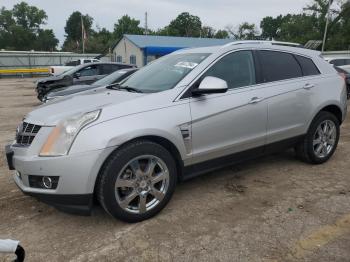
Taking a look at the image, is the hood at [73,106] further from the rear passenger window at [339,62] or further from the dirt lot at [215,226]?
the rear passenger window at [339,62]

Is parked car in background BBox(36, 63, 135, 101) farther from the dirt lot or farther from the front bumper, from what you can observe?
the front bumper

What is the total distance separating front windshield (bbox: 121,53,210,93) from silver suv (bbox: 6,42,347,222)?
18mm

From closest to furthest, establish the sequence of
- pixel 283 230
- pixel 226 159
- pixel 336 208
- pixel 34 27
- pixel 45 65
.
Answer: pixel 283 230
pixel 336 208
pixel 226 159
pixel 45 65
pixel 34 27

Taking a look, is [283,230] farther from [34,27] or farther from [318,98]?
[34,27]

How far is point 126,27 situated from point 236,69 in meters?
84.3

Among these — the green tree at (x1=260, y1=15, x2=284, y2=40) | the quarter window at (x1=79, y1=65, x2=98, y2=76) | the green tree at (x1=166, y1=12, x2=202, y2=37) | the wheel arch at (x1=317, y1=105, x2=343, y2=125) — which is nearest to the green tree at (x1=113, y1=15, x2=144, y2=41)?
the green tree at (x1=166, y1=12, x2=202, y2=37)

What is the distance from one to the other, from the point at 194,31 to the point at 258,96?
87447 millimetres

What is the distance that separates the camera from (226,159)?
→ 4078 millimetres

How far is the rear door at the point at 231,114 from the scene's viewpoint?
374cm

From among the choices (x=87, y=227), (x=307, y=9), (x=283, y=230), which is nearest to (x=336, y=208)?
(x=283, y=230)

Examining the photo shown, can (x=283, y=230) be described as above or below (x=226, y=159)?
below

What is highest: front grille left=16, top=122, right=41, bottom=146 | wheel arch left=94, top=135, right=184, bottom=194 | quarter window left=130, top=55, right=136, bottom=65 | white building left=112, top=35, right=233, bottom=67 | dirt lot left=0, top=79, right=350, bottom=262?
white building left=112, top=35, right=233, bottom=67

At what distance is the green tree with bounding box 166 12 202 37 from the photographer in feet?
291

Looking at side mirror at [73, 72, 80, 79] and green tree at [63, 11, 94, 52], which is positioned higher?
green tree at [63, 11, 94, 52]
